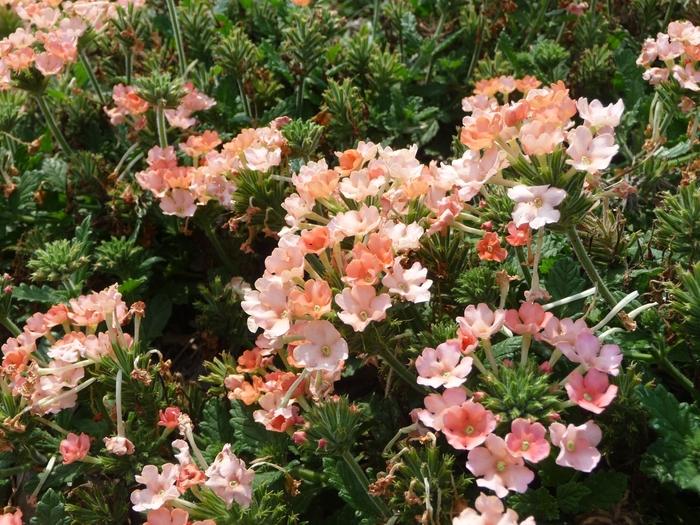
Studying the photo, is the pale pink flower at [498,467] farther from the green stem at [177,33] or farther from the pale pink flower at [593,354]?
the green stem at [177,33]

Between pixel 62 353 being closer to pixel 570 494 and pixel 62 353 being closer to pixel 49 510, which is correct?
pixel 49 510

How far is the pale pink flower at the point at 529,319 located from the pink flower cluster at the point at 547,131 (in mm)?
317

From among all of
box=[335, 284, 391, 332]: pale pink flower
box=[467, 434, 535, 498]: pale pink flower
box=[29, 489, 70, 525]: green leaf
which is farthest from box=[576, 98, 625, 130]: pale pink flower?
box=[29, 489, 70, 525]: green leaf

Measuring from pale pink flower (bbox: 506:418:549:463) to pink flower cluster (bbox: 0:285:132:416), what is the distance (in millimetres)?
1064

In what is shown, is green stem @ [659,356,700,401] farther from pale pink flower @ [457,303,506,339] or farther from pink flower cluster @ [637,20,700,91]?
pink flower cluster @ [637,20,700,91]

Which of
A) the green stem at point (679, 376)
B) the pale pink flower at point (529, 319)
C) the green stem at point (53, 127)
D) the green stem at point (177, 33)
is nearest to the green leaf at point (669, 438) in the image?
the green stem at point (679, 376)

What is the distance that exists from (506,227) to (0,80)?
5.96 ft

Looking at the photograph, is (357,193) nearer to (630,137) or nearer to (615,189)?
(615,189)

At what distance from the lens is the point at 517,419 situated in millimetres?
1506

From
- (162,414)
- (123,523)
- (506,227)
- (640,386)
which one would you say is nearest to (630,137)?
(506,227)

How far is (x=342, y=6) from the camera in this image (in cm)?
392

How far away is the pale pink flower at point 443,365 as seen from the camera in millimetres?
1602

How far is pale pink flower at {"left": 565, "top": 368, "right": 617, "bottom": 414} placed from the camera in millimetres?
1560

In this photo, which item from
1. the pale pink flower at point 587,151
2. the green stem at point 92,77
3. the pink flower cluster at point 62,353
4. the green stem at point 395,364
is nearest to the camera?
the pale pink flower at point 587,151
